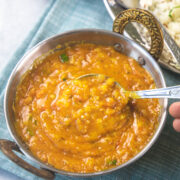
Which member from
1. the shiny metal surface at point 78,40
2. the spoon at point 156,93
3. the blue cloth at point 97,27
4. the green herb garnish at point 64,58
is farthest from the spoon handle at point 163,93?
the green herb garnish at point 64,58

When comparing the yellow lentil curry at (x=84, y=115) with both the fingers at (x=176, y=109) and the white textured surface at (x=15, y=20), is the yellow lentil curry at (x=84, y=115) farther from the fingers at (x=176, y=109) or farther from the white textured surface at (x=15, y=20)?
the white textured surface at (x=15, y=20)

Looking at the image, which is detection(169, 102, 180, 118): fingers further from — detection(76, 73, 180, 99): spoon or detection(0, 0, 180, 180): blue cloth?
detection(0, 0, 180, 180): blue cloth

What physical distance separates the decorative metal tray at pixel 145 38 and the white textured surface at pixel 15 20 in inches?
33.6

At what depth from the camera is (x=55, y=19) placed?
2857 mm

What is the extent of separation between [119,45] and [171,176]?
118cm

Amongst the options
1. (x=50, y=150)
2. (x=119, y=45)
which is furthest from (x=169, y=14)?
(x=50, y=150)

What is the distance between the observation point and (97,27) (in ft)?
9.30

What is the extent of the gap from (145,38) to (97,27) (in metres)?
0.56

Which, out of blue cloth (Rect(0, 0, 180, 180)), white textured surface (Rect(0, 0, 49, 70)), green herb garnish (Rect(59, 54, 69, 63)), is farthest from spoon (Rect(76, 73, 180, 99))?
white textured surface (Rect(0, 0, 49, 70))

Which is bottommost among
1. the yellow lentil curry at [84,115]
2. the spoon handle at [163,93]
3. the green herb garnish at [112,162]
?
the green herb garnish at [112,162]

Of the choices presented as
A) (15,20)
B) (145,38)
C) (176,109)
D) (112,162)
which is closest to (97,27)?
(145,38)

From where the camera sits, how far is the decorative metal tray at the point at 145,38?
229 centimetres

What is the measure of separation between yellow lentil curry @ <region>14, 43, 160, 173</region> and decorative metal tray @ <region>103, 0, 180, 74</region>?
1.03 ft

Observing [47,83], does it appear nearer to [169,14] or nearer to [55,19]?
[55,19]
